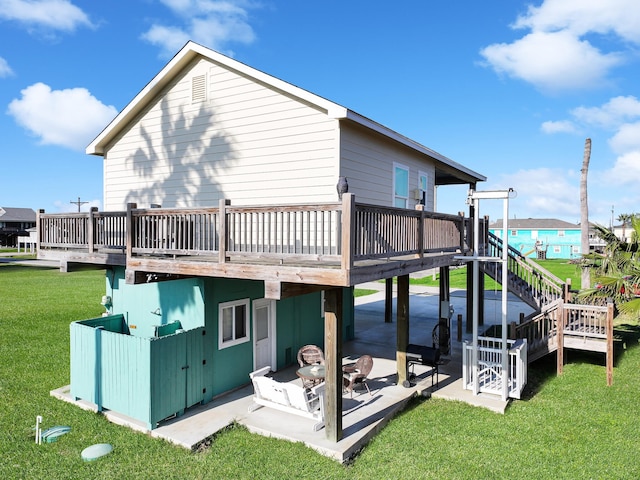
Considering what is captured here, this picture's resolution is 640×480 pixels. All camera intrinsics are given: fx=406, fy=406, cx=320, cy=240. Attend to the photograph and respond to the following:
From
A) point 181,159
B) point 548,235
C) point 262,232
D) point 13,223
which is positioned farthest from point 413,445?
point 13,223

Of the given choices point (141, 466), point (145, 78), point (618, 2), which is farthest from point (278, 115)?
point (618, 2)

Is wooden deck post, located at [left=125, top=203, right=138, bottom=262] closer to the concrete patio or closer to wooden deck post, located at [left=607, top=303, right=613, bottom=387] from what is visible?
the concrete patio

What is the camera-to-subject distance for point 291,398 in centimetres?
704

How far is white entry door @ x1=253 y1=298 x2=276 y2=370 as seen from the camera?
947 centimetres

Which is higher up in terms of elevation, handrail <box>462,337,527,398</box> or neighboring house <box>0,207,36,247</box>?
neighboring house <box>0,207,36,247</box>

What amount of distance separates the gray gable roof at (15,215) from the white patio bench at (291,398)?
8217 cm

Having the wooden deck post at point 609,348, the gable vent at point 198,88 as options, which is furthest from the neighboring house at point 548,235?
the gable vent at point 198,88

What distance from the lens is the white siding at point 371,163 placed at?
28.4 feet

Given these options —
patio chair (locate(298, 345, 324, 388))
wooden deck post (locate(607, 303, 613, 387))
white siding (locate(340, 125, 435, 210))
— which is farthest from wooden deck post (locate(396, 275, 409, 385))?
wooden deck post (locate(607, 303, 613, 387))

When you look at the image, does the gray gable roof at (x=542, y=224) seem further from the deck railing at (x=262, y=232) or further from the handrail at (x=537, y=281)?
the deck railing at (x=262, y=232)

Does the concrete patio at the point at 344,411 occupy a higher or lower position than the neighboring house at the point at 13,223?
lower

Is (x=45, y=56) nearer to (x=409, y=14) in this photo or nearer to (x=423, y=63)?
(x=409, y=14)

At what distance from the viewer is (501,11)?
14570mm

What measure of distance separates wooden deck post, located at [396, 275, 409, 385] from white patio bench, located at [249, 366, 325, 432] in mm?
2438
